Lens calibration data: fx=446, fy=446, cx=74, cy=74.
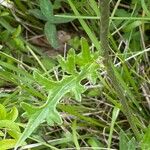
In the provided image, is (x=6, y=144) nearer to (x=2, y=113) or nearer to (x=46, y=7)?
(x=2, y=113)

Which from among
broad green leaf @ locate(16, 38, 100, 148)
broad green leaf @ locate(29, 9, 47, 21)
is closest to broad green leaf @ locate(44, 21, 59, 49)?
broad green leaf @ locate(29, 9, 47, 21)

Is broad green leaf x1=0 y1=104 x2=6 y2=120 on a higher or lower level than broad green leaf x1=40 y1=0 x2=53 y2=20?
lower

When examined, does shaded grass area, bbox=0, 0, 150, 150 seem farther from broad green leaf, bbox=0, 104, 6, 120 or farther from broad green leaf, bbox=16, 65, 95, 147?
broad green leaf, bbox=16, 65, 95, 147

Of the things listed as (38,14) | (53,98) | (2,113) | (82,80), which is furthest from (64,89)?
(38,14)

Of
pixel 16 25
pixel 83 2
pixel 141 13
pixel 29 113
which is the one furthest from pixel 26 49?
pixel 29 113

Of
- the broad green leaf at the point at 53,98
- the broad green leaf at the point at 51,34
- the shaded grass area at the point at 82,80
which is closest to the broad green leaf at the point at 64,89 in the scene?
the broad green leaf at the point at 53,98

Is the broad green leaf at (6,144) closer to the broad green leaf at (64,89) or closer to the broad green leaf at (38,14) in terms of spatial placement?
the broad green leaf at (64,89)

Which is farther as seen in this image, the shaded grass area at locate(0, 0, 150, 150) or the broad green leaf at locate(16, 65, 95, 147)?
the shaded grass area at locate(0, 0, 150, 150)

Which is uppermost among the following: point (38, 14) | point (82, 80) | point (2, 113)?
point (38, 14)
